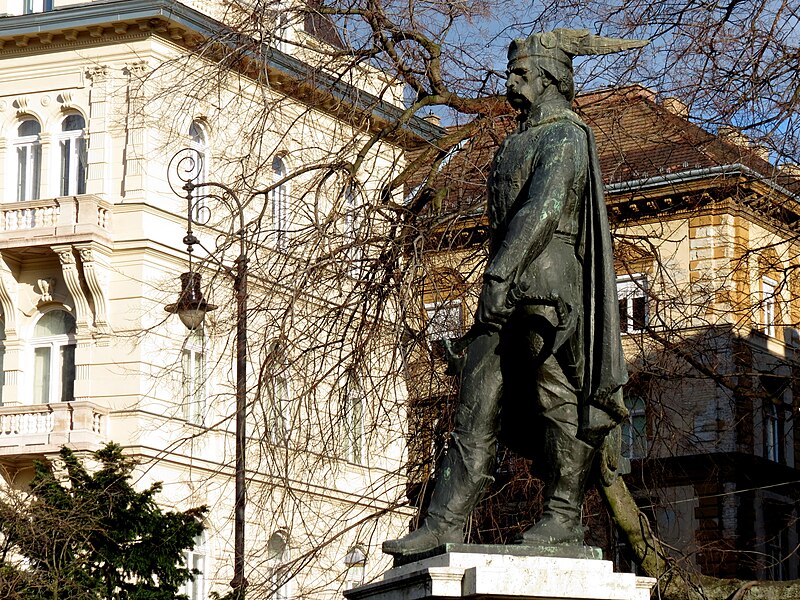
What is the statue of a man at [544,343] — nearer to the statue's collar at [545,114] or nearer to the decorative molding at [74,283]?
the statue's collar at [545,114]

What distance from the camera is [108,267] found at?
32.8 m

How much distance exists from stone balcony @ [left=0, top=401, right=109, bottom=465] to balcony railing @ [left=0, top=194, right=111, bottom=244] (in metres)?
2.99

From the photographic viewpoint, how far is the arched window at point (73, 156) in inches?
1325

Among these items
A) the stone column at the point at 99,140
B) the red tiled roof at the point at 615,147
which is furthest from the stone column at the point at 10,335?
the red tiled roof at the point at 615,147

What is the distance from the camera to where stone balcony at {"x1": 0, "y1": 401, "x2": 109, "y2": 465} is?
102 ft

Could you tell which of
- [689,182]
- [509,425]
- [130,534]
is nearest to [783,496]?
[689,182]

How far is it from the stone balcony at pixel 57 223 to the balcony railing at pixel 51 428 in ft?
9.60

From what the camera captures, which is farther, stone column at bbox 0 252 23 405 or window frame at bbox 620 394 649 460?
stone column at bbox 0 252 23 405

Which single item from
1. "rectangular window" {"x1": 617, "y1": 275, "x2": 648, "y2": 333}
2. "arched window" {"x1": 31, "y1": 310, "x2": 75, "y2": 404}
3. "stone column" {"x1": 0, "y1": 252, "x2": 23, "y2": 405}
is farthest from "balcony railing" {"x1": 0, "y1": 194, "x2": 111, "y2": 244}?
"rectangular window" {"x1": 617, "y1": 275, "x2": 648, "y2": 333}

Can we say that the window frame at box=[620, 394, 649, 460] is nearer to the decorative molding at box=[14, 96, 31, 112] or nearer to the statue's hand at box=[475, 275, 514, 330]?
the statue's hand at box=[475, 275, 514, 330]

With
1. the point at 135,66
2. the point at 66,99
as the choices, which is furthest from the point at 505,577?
the point at 66,99

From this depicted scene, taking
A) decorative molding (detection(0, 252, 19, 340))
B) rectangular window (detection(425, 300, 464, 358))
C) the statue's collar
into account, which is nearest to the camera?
the statue's collar

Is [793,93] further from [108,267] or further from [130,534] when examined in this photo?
[108,267]

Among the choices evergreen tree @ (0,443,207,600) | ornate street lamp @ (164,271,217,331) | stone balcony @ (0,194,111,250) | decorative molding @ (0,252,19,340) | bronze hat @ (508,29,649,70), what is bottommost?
evergreen tree @ (0,443,207,600)
